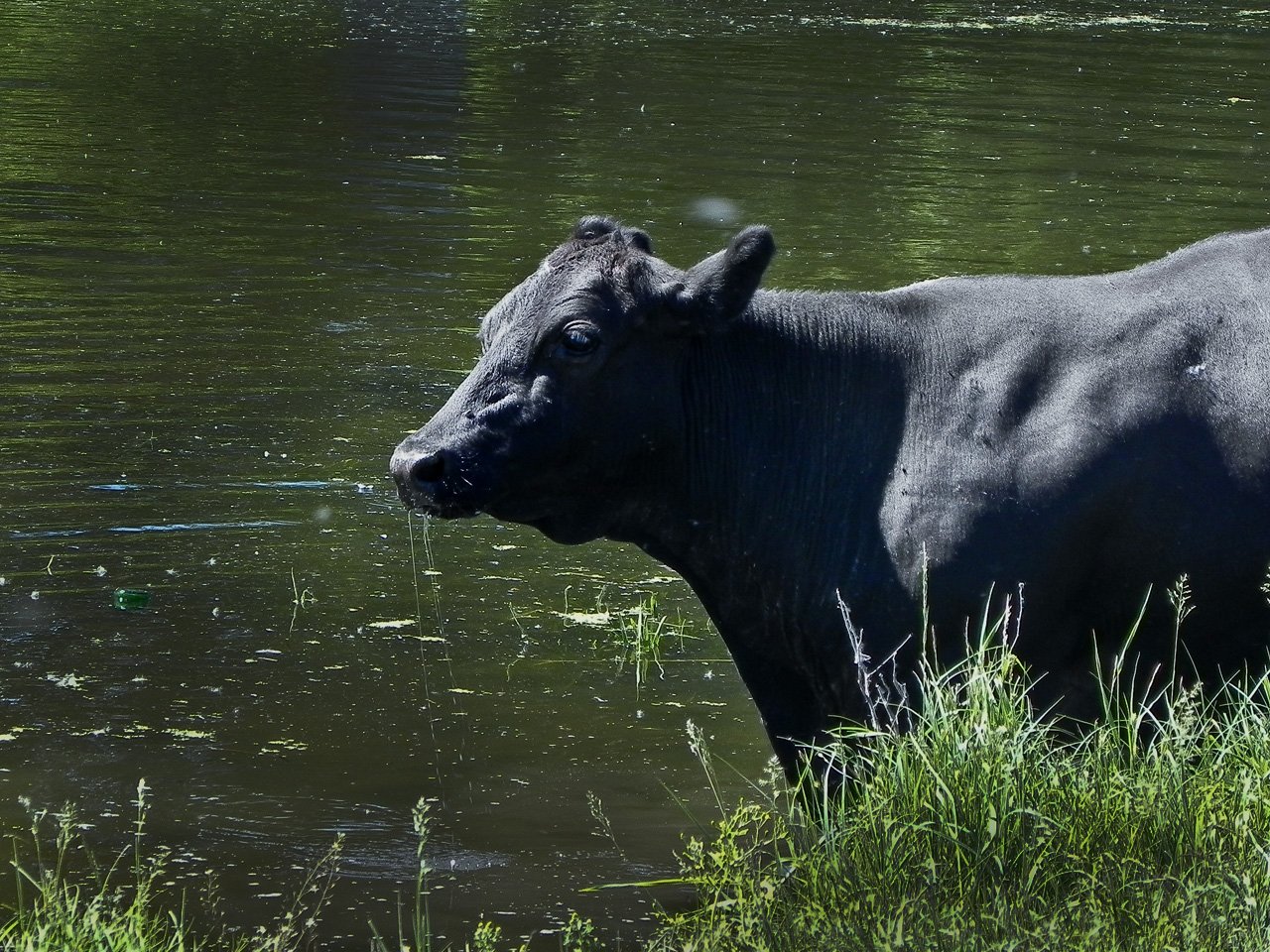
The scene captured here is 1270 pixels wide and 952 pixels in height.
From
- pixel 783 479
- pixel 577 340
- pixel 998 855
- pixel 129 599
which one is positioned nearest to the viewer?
pixel 998 855

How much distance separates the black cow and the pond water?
3.96 ft

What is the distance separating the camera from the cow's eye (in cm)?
590

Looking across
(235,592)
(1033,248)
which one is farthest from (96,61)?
(235,592)

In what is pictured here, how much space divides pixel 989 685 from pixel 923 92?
20.1 meters

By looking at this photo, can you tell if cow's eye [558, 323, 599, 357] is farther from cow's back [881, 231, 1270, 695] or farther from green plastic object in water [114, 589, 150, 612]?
green plastic object in water [114, 589, 150, 612]

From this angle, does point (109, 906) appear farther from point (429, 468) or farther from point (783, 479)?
point (783, 479)

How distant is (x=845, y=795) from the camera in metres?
5.50

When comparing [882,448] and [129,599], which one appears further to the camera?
[129,599]

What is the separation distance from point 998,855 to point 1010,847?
8 cm

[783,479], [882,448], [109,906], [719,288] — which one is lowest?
[109,906]

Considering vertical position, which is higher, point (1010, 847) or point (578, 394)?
point (578, 394)

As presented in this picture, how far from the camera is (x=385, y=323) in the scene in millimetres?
13188

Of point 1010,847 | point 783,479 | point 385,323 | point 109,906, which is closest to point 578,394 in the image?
point 783,479

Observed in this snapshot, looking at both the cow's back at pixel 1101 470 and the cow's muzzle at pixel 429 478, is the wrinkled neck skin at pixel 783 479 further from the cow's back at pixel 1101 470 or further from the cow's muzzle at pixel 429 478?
the cow's muzzle at pixel 429 478
